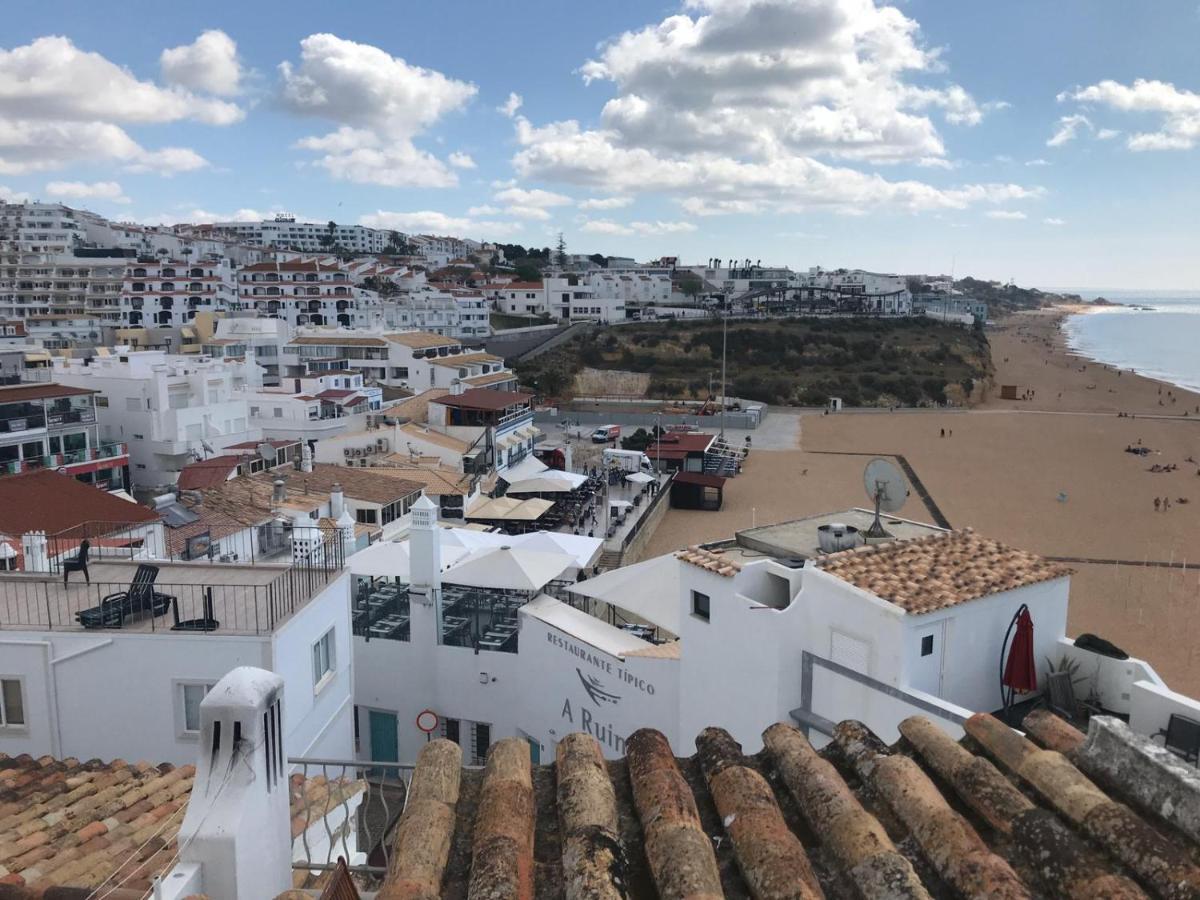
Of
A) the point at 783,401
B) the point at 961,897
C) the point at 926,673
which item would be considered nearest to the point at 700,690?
the point at 926,673

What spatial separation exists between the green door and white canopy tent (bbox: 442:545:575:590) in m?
2.42

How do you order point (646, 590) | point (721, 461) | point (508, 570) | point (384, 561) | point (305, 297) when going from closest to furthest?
1. point (646, 590)
2. point (508, 570)
3. point (384, 561)
4. point (721, 461)
5. point (305, 297)

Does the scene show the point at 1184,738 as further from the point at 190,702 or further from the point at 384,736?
the point at 384,736

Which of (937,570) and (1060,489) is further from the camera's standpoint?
(1060,489)

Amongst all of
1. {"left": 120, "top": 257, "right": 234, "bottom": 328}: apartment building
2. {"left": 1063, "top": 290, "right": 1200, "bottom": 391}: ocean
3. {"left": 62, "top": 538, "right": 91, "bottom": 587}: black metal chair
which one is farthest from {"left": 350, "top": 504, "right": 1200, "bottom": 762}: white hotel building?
{"left": 1063, "top": 290, "right": 1200, "bottom": 391}: ocean

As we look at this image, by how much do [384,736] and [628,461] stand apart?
27.7 metres

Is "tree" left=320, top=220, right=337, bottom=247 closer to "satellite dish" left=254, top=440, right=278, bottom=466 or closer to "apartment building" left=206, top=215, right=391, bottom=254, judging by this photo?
"apartment building" left=206, top=215, right=391, bottom=254

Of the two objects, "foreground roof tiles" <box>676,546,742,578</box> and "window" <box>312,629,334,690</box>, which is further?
"foreground roof tiles" <box>676,546,742,578</box>

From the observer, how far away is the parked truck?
134ft

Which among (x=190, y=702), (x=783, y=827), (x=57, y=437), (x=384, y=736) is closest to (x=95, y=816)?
(x=190, y=702)

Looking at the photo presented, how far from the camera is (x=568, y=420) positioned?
5666 centimetres

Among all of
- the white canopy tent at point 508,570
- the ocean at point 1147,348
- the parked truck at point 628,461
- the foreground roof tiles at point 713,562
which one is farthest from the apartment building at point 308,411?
the ocean at point 1147,348

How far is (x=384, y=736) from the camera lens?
14289mm

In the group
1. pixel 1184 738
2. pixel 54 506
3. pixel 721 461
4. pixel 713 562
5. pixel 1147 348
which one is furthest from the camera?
pixel 1147 348
